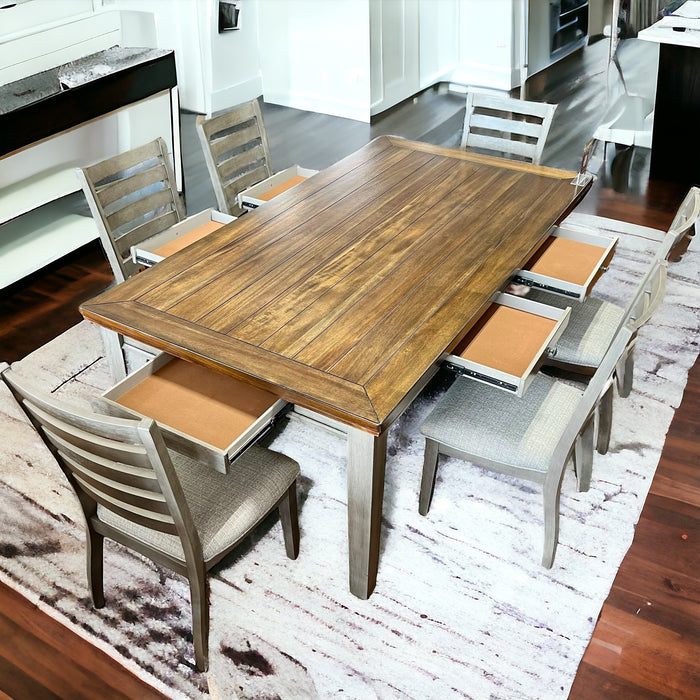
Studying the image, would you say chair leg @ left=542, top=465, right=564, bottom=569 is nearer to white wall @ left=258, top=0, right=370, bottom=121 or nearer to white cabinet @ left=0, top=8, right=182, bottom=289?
white cabinet @ left=0, top=8, right=182, bottom=289

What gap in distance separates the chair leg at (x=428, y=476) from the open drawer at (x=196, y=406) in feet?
1.49

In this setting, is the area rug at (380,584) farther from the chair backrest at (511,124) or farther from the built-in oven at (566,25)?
the built-in oven at (566,25)

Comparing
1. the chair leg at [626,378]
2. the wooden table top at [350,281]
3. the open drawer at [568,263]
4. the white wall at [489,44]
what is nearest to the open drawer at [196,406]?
the wooden table top at [350,281]

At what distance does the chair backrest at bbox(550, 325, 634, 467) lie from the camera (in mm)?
1811

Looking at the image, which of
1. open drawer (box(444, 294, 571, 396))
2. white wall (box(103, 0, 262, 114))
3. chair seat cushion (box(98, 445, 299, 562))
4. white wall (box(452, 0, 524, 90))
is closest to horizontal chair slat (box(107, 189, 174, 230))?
chair seat cushion (box(98, 445, 299, 562))

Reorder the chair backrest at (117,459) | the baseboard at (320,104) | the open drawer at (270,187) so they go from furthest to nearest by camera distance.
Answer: the baseboard at (320,104) → the open drawer at (270,187) → the chair backrest at (117,459)

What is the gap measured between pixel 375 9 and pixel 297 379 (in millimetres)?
4001

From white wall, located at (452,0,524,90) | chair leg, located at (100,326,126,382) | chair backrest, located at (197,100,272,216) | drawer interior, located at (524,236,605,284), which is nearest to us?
chair leg, located at (100,326,126,382)

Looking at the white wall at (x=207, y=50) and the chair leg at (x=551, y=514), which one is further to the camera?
the white wall at (x=207, y=50)

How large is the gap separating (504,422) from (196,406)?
797 millimetres

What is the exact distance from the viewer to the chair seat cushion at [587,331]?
2346 mm

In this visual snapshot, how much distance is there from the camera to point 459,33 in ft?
19.6

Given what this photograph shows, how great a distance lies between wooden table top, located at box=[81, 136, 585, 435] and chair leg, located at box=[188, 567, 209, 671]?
→ 0.46m

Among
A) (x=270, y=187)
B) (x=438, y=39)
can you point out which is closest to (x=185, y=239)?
(x=270, y=187)
